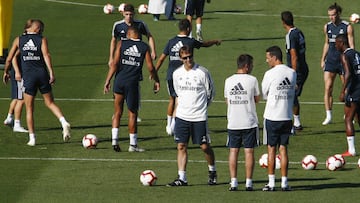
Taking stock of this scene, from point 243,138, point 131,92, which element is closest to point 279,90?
A: point 243,138

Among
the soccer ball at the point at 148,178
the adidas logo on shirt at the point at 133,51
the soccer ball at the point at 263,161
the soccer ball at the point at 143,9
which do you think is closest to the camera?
the soccer ball at the point at 148,178

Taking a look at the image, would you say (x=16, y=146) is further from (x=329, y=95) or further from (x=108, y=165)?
(x=329, y=95)

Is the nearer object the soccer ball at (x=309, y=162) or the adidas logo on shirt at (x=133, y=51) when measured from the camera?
the soccer ball at (x=309, y=162)

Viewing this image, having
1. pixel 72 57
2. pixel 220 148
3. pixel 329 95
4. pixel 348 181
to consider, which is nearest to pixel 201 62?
pixel 72 57

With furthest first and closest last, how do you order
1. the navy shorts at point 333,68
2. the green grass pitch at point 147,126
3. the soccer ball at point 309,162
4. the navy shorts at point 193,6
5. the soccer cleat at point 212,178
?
the navy shorts at point 193,6, the navy shorts at point 333,68, the soccer ball at point 309,162, the soccer cleat at point 212,178, the green grass pitch at point 147,126

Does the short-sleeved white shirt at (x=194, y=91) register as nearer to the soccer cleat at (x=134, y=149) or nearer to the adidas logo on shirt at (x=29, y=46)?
the soccer cleat at (x=134, y=149)

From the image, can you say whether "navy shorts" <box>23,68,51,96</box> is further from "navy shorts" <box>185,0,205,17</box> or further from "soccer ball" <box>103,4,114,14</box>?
"soccer ball" <box>103,4,114,14</box>

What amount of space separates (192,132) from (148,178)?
1198 millimetres

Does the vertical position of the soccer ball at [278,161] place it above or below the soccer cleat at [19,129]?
below

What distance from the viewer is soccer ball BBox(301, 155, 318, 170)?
2464 cm

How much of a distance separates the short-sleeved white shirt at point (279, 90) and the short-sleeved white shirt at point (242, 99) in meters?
0.26

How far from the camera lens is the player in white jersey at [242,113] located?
2258 cm

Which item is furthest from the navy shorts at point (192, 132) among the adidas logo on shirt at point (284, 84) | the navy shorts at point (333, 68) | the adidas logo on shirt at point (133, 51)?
the navy shorts at point (333, 68)

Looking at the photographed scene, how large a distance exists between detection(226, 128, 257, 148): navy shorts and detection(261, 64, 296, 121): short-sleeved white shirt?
0.49 meters
